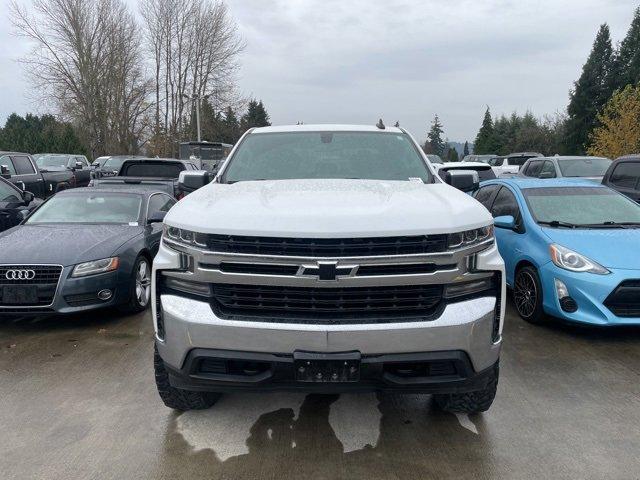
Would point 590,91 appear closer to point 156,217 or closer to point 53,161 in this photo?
point 53,161

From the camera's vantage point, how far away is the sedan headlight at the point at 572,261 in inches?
188

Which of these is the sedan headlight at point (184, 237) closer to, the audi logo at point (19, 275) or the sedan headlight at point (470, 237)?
the sedan headlight at point (470, 237)

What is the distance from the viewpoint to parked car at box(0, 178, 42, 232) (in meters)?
8.32

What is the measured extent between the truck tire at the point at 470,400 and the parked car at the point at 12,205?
7516 millimetres

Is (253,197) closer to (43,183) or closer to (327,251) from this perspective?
(327,251)

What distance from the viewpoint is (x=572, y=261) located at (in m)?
4.92

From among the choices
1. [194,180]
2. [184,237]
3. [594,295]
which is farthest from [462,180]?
[184,237]

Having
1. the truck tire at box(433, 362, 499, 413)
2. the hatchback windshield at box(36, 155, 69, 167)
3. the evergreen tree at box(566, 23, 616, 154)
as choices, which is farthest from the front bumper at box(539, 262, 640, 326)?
the evergreen tree at box(566, 23, 616, 154)

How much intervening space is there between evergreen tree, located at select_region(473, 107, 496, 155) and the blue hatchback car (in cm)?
6504

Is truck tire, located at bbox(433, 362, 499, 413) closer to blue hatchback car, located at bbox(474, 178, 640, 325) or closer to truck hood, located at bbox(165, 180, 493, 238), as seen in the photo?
truck hood, located at bbox(165, 180, 493, 238)

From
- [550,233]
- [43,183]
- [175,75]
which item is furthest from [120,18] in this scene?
[550,233]

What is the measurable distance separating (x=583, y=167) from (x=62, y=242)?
40.4 feet

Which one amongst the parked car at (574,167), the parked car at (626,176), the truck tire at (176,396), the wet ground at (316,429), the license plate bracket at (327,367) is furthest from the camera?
the parked car at (574,167)

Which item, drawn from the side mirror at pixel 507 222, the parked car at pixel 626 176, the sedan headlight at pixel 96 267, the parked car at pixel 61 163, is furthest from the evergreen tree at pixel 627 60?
the sedan headlight at pixel 96 267
